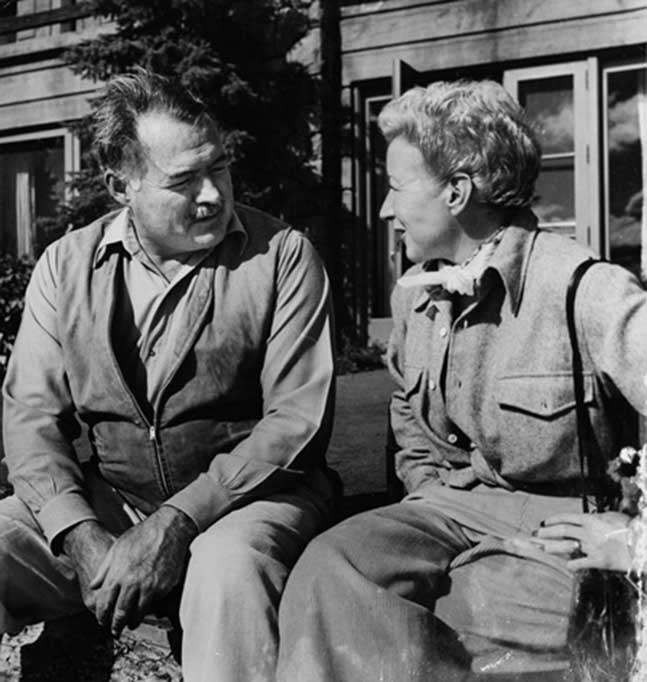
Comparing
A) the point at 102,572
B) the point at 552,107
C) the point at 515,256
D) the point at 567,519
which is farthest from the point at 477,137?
the point at 552,107

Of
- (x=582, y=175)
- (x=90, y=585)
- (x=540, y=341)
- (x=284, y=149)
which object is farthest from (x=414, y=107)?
(x=284, y=149)

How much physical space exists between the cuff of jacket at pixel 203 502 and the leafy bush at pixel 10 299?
333 cm

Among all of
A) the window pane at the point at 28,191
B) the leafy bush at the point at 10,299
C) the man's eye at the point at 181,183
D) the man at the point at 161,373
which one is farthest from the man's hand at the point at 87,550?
the window pane at the point at 28,191

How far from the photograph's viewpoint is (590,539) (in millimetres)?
2002

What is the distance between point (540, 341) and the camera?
219cm

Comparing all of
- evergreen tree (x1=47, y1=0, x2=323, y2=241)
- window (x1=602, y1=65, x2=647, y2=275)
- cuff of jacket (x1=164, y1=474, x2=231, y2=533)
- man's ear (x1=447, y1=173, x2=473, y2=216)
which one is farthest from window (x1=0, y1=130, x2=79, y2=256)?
man's ear (x1=447, y1=173, x2=473, y2=216)

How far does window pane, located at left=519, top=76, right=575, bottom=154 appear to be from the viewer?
789 centimetres

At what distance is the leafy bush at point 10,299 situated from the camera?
5641mm

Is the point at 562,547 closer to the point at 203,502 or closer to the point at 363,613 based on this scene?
the point at 363,613

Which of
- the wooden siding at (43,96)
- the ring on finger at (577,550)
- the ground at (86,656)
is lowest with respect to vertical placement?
the ground at (86,656)

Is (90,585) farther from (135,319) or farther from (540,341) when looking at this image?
(540,341)

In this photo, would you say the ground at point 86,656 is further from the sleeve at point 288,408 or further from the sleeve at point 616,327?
the sleeve at point 616,327

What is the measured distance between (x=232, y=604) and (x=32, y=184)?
7714mm

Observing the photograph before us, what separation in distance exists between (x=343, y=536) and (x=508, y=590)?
13.8 inches
